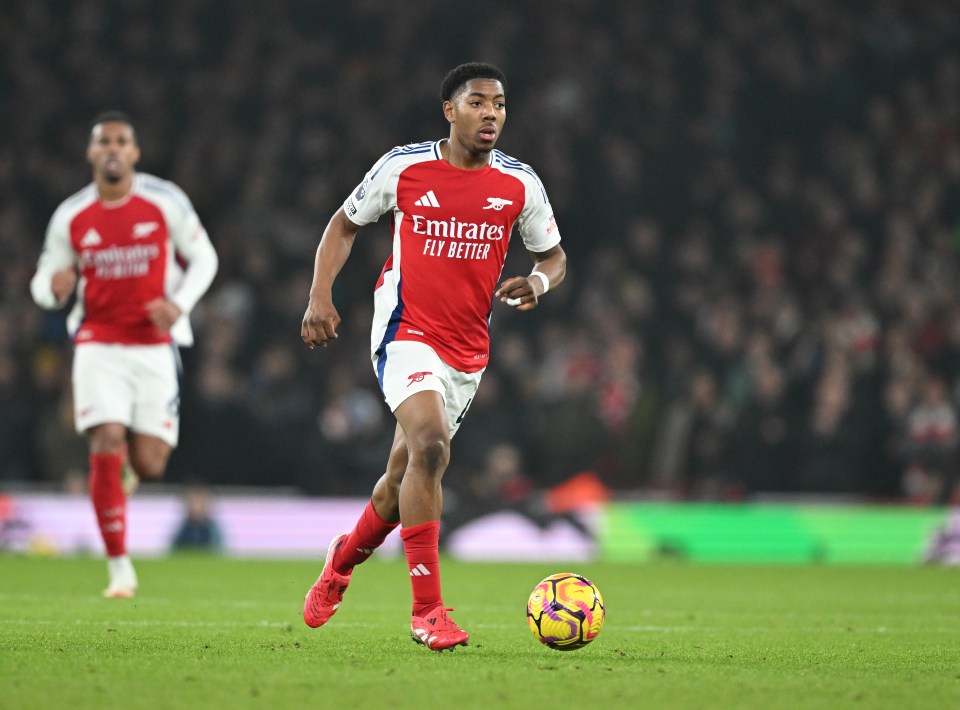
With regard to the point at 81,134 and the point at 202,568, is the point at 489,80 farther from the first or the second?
the point at 81,134

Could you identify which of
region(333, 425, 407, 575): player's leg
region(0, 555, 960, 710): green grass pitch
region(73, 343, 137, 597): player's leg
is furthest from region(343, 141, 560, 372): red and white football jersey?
region(73, 343, 137, 597): player's leg

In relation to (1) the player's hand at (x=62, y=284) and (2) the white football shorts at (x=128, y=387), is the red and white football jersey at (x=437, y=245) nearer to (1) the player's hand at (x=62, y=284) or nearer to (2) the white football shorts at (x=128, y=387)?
(1) the player's hand at (x=62, y=284)

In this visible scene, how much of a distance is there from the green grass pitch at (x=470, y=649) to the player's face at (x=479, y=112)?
7.35 ft

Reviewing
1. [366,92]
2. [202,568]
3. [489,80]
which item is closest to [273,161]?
[366,92]

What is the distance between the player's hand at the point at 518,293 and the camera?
6.57 metres

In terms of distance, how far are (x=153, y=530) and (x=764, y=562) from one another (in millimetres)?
6142

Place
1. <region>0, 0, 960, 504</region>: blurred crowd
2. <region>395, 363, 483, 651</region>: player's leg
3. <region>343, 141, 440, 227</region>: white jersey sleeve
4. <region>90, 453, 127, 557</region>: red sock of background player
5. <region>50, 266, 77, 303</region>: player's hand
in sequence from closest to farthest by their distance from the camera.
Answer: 1. <region>395, 363, 483, 651</region>: player's leg
2. <region>343, 141, 440, 227</region>: white jersey sleeve
3. <region>50, 266, 77, 303</region>: player's hand
4. <region>90, 453, 127, 557</region>: red sock of background player
5. <region>0, 0, 960, 504</region>: blurred crowd

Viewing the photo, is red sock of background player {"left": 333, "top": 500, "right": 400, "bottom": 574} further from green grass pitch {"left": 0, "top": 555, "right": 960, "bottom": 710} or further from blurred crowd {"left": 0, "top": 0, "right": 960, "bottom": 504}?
blurred crowd {"left": 0, "top": 0, "right": 960, "bottom": 504}

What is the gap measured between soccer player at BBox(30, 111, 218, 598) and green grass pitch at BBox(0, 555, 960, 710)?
32.3 inches

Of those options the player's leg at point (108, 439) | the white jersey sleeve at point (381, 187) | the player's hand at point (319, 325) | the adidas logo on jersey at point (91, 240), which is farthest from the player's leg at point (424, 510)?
the adidas logo on jersey at point (91, 240)

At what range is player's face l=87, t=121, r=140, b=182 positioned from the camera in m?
9.63

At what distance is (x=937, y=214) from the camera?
754 inches

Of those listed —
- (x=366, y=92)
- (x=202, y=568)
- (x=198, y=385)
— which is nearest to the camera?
(x=202, y=568)

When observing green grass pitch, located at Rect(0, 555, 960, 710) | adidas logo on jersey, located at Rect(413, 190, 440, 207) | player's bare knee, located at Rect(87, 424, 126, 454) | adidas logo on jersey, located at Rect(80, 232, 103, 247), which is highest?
adidas logo on jersey, located at Rect(80, 232, 103, 247)
